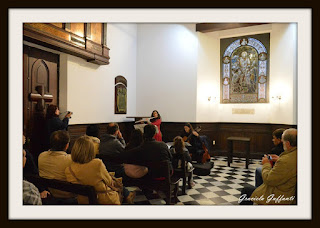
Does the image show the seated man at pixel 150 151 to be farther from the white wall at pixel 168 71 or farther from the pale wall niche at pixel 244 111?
the pale wall niche at pixel 244 111

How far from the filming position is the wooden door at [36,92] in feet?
15.9

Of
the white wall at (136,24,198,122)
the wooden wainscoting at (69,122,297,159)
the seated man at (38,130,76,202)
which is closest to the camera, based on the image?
the seated man at (38,130,76,202)

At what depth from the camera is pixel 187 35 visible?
883 cm

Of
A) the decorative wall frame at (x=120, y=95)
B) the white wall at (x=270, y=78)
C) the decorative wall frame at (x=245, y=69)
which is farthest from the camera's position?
the decorative wall frame at (x=245, y=69)

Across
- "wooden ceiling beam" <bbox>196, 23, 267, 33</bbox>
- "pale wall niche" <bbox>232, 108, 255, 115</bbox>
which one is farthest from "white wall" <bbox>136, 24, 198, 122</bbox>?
"pale wall niche" <bbox>232, 108, 255, 115</bbox>

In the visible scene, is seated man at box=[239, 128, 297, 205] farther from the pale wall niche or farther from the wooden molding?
the pale wall niche

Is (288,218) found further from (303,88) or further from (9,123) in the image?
(9,123)

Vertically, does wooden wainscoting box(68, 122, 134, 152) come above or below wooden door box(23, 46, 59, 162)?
below

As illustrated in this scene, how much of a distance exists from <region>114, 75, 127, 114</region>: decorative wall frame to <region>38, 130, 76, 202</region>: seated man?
5.51 meters

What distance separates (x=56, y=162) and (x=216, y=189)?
3372mm

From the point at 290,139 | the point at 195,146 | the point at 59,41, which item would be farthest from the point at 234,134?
the point at 59,41

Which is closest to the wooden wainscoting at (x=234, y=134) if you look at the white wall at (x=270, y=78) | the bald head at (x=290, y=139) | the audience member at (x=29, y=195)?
the white wall at (x=270, y=78)

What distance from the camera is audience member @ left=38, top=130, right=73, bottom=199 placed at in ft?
8.19

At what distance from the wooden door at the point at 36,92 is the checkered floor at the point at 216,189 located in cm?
265
